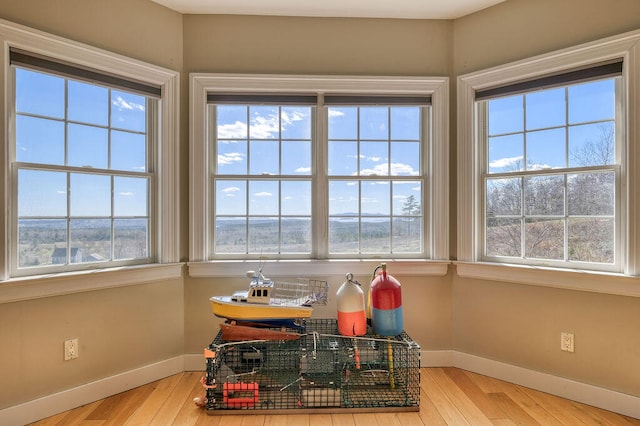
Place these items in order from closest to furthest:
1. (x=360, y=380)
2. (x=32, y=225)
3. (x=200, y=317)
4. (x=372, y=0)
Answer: (x=32, y=225) → (x=360, y=380) → (x=372, y=0) → (x=200, y=317)

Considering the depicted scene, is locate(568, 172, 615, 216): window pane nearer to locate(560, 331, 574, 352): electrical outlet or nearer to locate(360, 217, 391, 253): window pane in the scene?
locate(560, 331, 574, 352): electrical outlet

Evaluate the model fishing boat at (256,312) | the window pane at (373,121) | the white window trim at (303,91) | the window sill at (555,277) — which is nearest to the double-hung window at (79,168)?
the white window trim at (303,91)

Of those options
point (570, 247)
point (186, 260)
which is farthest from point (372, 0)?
point (186, 260)

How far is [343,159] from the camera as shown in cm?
279

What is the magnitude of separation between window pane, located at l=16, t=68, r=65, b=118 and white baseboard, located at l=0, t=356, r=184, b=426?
1.72m

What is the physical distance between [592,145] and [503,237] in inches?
32.5

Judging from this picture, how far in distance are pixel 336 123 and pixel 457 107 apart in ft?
3.14

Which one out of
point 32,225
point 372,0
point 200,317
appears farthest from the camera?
point 200,317

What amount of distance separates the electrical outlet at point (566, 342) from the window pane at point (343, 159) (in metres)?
1.82

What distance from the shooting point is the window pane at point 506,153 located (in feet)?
8.42

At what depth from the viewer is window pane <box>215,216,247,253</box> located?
274cm

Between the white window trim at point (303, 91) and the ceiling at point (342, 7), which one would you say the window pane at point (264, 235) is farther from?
the ceiling at point (342, 7)

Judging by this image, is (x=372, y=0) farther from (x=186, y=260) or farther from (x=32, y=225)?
(x=32, y=225)

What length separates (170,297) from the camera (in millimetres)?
2607
